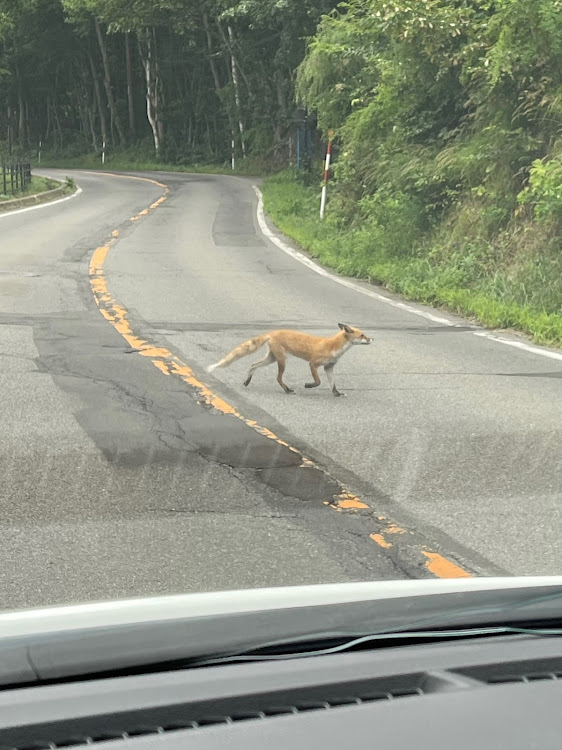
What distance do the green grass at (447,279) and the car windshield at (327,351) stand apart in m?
0.06

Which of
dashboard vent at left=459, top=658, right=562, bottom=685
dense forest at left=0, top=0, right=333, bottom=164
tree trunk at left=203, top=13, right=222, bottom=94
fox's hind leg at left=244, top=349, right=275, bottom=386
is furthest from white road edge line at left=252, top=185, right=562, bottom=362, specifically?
tree trunk at left=203, top=13, right=222, bottom=94

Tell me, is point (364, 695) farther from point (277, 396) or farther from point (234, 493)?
point (277, 396)

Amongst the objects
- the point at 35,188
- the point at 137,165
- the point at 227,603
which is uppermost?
the point at 227,603

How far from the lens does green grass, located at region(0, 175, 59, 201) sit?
33938 millimetres

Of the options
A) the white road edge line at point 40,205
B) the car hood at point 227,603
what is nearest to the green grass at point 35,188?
the white road edge line at point 40,205

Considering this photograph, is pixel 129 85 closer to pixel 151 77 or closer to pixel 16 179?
pixel 151 77

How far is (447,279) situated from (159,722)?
14.7 m

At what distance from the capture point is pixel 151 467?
6.70 metres

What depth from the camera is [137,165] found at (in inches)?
2532

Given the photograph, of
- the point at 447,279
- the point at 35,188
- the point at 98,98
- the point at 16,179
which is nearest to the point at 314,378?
the point at 447,279

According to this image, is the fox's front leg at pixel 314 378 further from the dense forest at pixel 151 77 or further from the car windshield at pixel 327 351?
the dense forest at pixel 151 77

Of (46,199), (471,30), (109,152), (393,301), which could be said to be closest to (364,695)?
(393,301)

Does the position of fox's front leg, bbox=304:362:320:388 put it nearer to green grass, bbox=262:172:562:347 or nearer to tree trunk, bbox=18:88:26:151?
green grass, bbox=262:172:562:347

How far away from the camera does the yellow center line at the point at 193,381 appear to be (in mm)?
5109
